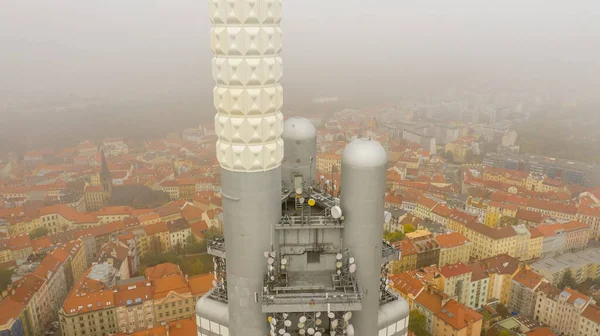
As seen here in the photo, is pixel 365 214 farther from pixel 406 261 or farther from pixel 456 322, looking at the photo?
pixel 406 261

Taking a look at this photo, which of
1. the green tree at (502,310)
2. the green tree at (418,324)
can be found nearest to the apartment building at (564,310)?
the green tree at (502,310)

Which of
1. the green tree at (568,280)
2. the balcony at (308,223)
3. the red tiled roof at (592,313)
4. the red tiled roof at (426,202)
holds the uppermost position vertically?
the balcony at (308,223)

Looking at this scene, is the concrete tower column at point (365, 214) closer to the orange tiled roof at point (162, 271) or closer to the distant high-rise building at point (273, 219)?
the distant high-rise building at point (273, 219)

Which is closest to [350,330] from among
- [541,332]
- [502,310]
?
[541,332]

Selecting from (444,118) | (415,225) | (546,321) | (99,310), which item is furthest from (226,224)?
(444,118)

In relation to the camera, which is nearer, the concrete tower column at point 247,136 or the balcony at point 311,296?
the concrete tower column at point 247,136

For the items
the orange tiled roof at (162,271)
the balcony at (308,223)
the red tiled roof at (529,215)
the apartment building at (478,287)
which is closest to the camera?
the balcony at (308,223)

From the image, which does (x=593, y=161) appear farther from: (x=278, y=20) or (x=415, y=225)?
(x=278, y=20)
